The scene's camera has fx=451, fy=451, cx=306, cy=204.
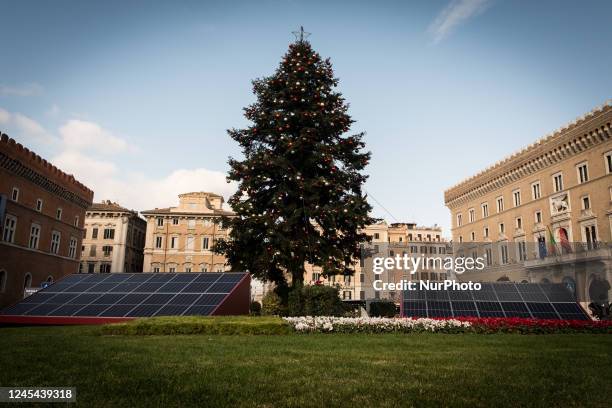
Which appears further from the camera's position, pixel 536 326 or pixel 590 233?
pixel 590 233

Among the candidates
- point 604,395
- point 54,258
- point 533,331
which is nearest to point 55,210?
point 54,258

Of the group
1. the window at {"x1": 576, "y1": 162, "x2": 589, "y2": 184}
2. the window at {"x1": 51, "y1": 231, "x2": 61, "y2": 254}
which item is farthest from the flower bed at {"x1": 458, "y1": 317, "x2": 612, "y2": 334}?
the window at {"x1": 51, "y1": 231, "x2": 61, "y2": 254}

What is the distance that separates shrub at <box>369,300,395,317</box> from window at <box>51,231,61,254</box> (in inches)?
1577

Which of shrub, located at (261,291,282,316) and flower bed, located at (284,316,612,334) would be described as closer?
flower bed, located at (284,316,612,334)

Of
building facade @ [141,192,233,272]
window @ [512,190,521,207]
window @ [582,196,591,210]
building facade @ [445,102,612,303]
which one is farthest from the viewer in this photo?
building facade @ [141,192,233,272]

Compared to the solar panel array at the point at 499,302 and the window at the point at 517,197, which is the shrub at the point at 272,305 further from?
the window at the point at 517,197

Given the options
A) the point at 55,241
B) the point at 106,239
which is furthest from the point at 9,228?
the point at 106,239

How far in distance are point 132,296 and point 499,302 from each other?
→ 1531cm

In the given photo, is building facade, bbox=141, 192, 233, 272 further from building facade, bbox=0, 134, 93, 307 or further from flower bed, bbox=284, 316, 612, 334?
flower bed, bbox=284, 316, 612, 334

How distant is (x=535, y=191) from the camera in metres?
53.0

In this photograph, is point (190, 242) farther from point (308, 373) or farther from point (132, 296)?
point (308, 373)

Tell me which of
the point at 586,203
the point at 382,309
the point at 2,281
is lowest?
the point at 382,309

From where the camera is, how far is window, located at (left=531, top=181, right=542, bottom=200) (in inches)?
2066

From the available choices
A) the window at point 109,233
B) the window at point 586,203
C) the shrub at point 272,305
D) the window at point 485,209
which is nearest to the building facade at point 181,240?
the window at point 109,233
